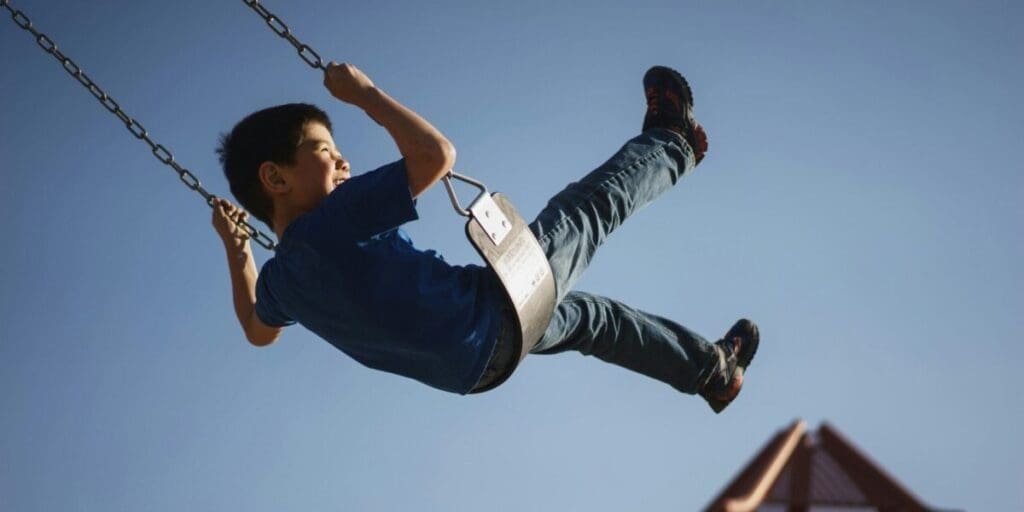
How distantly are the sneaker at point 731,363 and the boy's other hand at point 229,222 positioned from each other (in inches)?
73.5

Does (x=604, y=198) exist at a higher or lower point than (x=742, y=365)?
higher

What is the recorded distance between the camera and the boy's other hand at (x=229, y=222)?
15.7 ft

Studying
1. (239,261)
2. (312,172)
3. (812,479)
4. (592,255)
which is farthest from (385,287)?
(812,479)

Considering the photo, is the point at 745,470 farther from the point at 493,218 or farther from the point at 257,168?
the point at 257,168

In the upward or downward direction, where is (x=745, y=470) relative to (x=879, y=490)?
upward

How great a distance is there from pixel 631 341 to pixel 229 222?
161cm

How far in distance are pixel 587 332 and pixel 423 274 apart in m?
0.76

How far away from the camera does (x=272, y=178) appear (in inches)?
165

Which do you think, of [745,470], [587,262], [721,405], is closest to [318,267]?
[587,262]

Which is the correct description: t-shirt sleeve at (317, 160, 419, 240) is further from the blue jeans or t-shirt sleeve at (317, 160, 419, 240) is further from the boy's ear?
the blue jeans

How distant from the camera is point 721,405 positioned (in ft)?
16.1

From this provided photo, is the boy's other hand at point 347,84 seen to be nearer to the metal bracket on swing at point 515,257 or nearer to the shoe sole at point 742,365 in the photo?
the metal bracket on swing at point 515,257

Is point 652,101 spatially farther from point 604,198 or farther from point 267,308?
point 267,308

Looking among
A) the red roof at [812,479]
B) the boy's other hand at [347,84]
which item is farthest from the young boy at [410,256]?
the red roof at [812,479]
